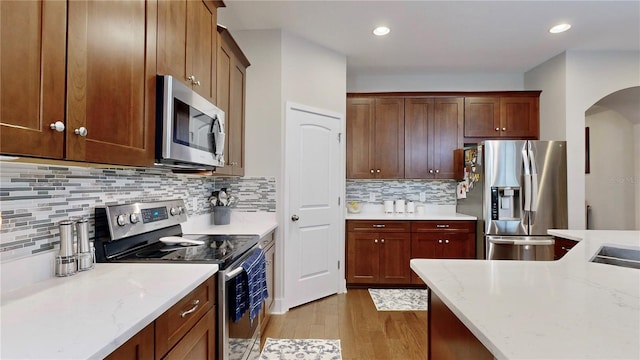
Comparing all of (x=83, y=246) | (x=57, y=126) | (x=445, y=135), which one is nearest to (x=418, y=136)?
(x=445, y=135)

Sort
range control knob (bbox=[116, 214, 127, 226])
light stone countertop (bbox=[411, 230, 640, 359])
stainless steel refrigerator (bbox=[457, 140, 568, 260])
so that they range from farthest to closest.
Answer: stainless steel refrigerator (bbox=[457, 140, 568, 260]) < range control knob (bbox=[116, 214, 127, 226]) < light stone countertop (bbox=[411, 230, 640, 359])

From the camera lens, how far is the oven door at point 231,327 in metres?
1.54

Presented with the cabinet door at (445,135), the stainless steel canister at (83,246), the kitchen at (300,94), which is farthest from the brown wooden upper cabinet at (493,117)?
the stainless steel canister at (83,246)

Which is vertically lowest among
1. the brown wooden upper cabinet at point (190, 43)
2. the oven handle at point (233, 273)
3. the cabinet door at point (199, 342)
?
the cabinet door at point (199, 342)

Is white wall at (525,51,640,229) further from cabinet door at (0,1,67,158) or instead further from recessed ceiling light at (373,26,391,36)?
cabinet door at (0,1,67,158)

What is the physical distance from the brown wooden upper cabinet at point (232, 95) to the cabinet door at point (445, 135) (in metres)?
2.42

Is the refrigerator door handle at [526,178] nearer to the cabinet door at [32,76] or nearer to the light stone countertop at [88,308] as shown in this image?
the light stone countertop at [88,308]

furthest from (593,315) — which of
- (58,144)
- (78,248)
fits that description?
(78,248)

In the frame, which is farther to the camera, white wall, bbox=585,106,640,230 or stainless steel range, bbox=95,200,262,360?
white wall, bbox=585,106,640,230

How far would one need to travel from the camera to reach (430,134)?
4121 millimetres

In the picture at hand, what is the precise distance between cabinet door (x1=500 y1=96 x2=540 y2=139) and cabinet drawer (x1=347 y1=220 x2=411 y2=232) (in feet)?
5.81

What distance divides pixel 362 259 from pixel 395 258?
0.39 meters

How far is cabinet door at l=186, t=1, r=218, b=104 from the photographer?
5.98 ft

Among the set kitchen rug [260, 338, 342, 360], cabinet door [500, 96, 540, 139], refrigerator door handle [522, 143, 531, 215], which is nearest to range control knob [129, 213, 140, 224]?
kitchen rug [260, 338, 342, 360]
